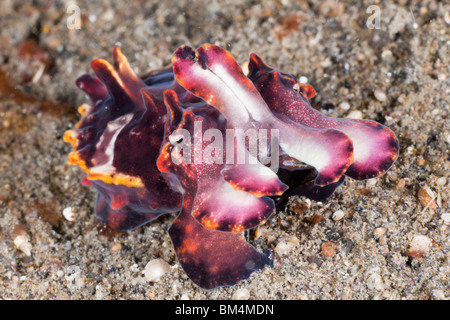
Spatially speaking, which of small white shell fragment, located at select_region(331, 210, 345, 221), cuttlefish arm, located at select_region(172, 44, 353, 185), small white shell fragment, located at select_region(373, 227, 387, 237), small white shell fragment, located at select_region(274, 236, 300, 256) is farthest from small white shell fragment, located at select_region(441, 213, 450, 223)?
cuttlefish arm, located at select_region(172, 44, 353, 185)

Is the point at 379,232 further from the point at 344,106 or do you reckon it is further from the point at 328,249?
the point at 344,106

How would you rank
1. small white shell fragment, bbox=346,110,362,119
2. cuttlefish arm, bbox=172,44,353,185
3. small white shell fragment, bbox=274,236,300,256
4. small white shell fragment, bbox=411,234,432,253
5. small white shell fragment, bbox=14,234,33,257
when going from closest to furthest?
1. cuttlefish arm, bbox=172,44,353,185
2. small white shell fragment, bbox=411,234,432,253
3. small white shell fragment, bbox=274,236,300,256
4. small white shell fragment, bbox=14,234,33,257
5. small white shell fragment, bbox=346,110,362,119

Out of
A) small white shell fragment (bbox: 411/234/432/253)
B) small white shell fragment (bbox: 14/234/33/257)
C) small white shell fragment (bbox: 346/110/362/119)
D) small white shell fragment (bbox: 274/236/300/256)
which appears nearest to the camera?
small white shell fragment (bbox: 411/234/432/253)

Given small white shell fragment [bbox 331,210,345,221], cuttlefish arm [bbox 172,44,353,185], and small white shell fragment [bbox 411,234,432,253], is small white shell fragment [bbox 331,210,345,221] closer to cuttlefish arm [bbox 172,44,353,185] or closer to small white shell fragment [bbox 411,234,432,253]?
small white shell fragment [bbox 411,234,432,253]

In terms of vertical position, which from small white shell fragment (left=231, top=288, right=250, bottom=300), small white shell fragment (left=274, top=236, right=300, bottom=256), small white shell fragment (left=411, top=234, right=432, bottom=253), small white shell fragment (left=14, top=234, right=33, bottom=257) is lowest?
small white shell fragment (left=14, top=234, right=33, bottom=257)

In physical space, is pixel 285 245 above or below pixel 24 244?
above

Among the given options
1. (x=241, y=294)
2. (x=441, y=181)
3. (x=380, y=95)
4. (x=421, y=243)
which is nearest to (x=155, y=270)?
(x=241, y=294)
